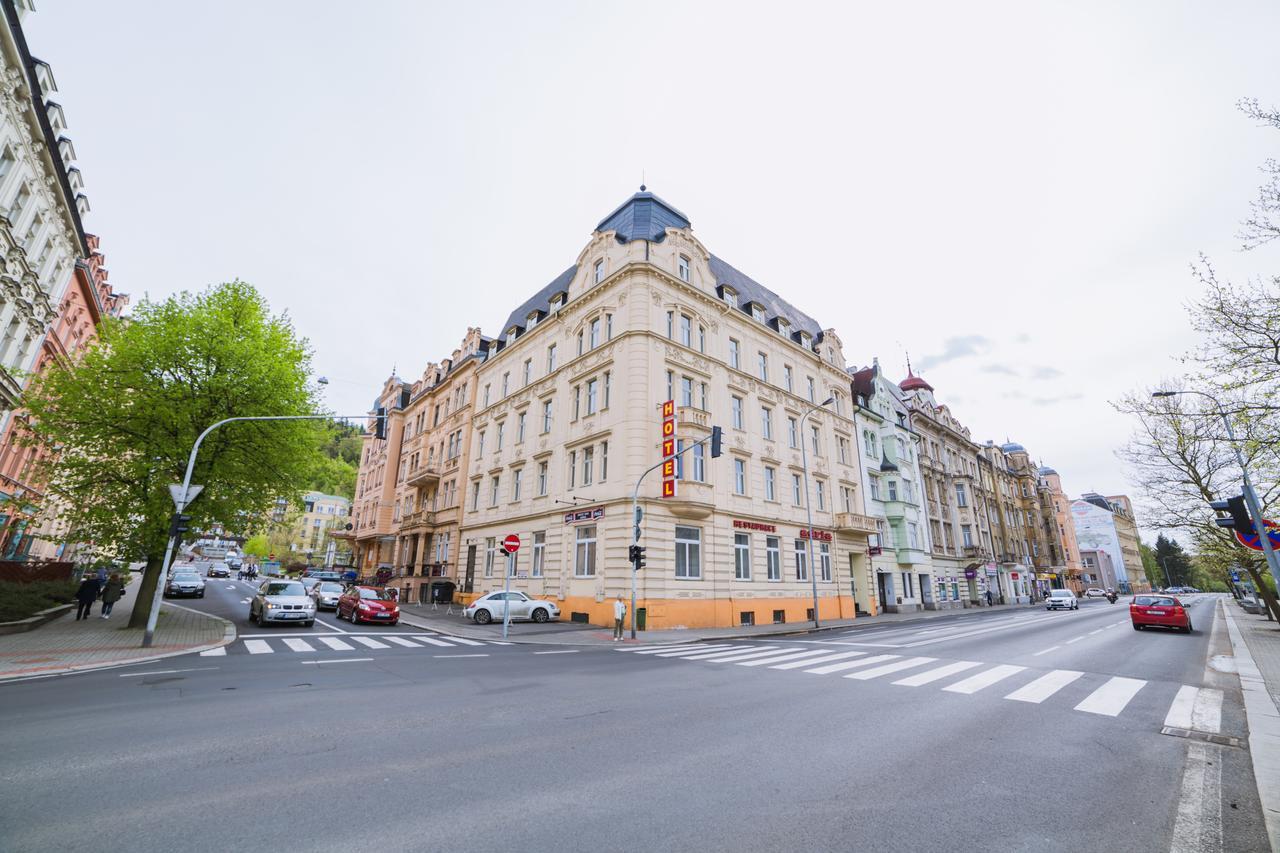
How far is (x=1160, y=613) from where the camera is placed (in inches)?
855

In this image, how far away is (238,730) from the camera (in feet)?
A: 21.2

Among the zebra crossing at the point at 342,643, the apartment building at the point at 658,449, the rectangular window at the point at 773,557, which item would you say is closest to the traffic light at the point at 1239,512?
the apartment building at the point at 658,449

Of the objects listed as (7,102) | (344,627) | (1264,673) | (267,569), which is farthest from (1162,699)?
(267,569)

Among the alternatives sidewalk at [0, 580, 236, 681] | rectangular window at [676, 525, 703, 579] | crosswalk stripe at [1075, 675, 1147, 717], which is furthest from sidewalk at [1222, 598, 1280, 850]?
sidewalk at [0, 580, 236, 681]

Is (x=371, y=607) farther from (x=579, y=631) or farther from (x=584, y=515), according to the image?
(x=584, y=515)

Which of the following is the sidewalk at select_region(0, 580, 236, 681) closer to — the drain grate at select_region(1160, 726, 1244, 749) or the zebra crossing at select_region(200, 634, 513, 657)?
the zebra crossing at select_region(200, 634, 513, 657)

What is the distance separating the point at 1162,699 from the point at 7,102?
3809 cm

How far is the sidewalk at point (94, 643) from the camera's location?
37.3ft

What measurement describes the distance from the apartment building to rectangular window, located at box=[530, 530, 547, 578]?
0.33 ft

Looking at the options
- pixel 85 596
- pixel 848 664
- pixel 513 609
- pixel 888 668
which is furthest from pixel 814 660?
pixel 85 596

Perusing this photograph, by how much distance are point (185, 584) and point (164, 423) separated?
898 inches

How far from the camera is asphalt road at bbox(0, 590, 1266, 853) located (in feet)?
13.0

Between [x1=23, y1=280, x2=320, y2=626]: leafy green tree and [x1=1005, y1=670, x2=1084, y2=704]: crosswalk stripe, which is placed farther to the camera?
[x1=23, y1=280, x2=320, y2=626]: leafy green tree

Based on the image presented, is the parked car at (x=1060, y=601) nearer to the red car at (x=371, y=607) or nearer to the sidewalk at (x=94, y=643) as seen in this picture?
the red car at (x=371, y=607)
